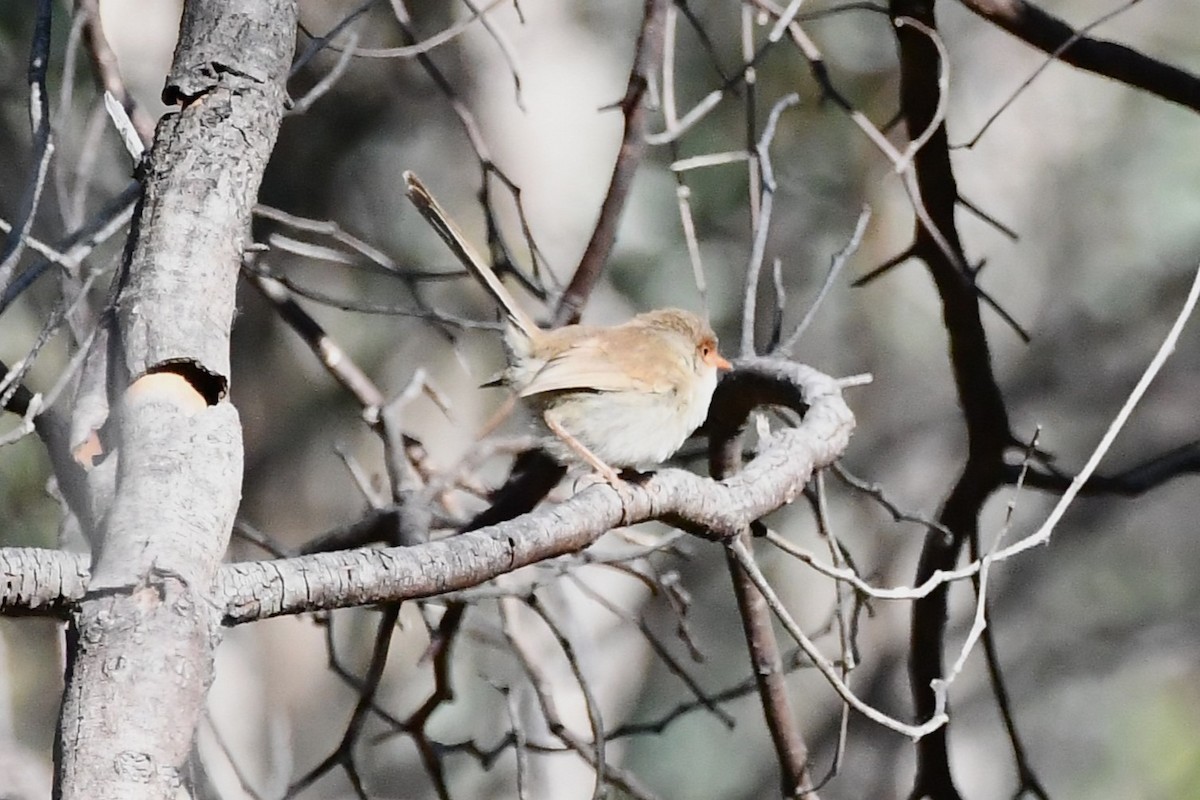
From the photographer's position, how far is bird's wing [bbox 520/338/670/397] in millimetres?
3496

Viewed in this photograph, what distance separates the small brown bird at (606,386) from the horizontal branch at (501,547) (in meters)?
0.50

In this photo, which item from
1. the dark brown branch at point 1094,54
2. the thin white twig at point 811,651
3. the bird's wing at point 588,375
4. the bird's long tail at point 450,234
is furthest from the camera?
the dark brown branch at point 1094,54

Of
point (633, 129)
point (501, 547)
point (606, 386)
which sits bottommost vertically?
point (501, 547)

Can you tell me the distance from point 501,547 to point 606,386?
1.61 m

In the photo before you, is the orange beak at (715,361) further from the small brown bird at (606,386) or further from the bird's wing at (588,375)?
the bird's wing at (588,375)

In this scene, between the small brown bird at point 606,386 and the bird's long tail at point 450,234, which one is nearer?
the bird's long tail at point 450,234

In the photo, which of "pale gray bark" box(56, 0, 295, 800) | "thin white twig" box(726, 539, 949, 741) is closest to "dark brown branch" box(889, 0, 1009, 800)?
"thin white twig" box(726, 539, 949, 741)

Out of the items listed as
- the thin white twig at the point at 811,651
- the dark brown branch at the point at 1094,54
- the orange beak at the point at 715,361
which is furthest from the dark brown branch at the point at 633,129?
the thin white twig at the point at 811,651

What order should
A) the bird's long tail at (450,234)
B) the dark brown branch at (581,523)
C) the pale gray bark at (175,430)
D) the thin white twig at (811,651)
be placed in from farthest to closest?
the bird's long tail at (450,234), the thin white twig at (811,651), the dark brown branch at (581,523), the pale gray bark at (175,430)

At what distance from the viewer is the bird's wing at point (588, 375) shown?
350 centimetres

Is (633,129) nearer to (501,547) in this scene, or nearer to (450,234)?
(450,234)

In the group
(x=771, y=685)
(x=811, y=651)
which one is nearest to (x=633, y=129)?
(x=771, y=685)

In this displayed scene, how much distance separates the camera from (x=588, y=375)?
355cm

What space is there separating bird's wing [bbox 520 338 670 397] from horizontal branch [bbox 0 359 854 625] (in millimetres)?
517
